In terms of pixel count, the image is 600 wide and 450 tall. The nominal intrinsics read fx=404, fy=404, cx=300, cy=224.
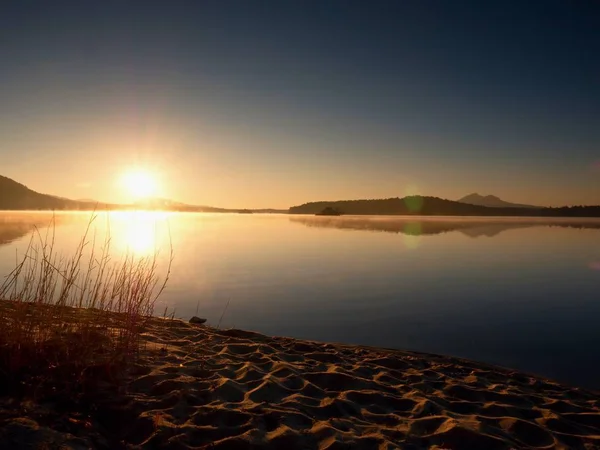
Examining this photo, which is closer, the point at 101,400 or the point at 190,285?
the point at 101,400

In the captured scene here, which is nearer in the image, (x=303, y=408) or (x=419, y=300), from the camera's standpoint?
(x=303, y=408)

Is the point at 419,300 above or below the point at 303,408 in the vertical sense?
below

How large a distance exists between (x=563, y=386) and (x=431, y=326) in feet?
15.0

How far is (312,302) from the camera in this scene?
15047 millimetres

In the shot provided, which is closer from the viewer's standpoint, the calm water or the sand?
the sand

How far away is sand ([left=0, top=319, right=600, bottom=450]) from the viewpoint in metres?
4.83

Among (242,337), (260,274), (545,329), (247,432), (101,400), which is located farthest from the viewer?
(260,274)

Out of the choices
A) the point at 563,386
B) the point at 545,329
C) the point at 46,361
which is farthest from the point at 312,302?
the point at 46,361

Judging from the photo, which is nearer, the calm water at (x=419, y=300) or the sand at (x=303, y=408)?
the sand at (x=303, y=408)

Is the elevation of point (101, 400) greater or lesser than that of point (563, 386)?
greater

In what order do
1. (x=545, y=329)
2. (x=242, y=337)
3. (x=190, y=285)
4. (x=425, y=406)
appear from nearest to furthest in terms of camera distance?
(x=425, y=406), (x=242, y=337), (x=545, y=329), (x=190, y=285)

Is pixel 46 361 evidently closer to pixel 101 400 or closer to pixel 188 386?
pixel 101 400

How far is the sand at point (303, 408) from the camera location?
4.83 m

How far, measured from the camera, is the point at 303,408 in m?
5.83
